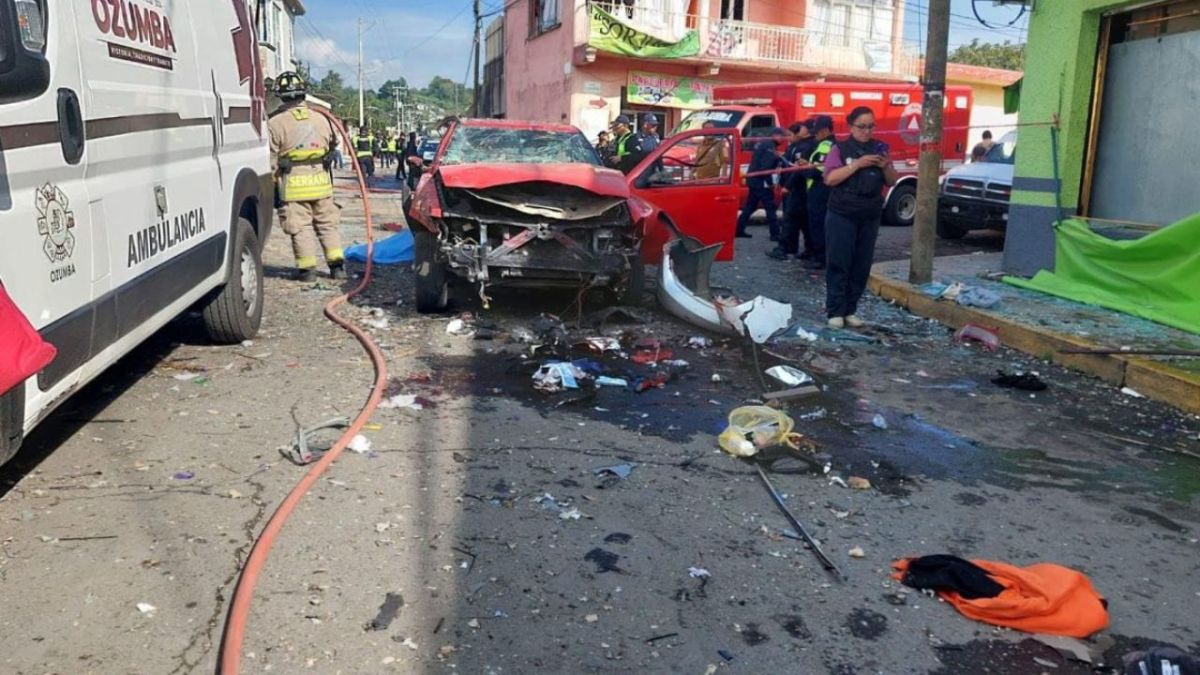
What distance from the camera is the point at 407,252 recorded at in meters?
10.6

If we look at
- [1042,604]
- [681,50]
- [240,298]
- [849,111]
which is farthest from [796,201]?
[681,50]

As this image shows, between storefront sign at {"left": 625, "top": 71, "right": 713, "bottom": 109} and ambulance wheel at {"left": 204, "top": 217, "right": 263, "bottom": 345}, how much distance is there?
21.6 meters

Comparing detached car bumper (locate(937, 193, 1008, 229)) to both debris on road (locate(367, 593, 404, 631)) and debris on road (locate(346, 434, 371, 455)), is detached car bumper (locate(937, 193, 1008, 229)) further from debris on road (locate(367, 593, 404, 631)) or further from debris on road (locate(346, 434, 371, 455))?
debris on road (locate(367, 593, 404, 631))

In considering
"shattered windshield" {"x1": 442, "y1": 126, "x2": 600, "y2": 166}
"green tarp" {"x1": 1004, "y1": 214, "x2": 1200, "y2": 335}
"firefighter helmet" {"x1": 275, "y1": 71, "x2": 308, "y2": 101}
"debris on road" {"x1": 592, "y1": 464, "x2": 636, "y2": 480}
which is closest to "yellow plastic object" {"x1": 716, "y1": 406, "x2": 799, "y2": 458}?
"debris on road" {"x1": 592, "y1": 464, "x2": 636, "y2": 480}

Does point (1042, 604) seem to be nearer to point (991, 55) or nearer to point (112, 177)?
point (112, 177)

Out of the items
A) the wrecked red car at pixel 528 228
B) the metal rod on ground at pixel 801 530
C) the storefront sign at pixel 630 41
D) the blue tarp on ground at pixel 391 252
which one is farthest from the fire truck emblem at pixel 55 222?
the storefront sign at pixel 630 41

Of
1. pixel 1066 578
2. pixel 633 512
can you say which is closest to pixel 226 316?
pixel 633 512

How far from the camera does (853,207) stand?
724 cm

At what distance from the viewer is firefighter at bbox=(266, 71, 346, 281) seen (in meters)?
8.43

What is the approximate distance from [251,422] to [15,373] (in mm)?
2073

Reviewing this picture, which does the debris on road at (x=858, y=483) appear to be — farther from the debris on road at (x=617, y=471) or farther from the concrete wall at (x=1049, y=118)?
the concrete wall at (x=1049, y=118)

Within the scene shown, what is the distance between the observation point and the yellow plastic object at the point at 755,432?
15.2 ft

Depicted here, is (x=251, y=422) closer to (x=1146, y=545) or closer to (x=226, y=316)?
(x=226, y=316)

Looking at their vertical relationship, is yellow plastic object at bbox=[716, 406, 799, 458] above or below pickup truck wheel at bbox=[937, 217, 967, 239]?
below
